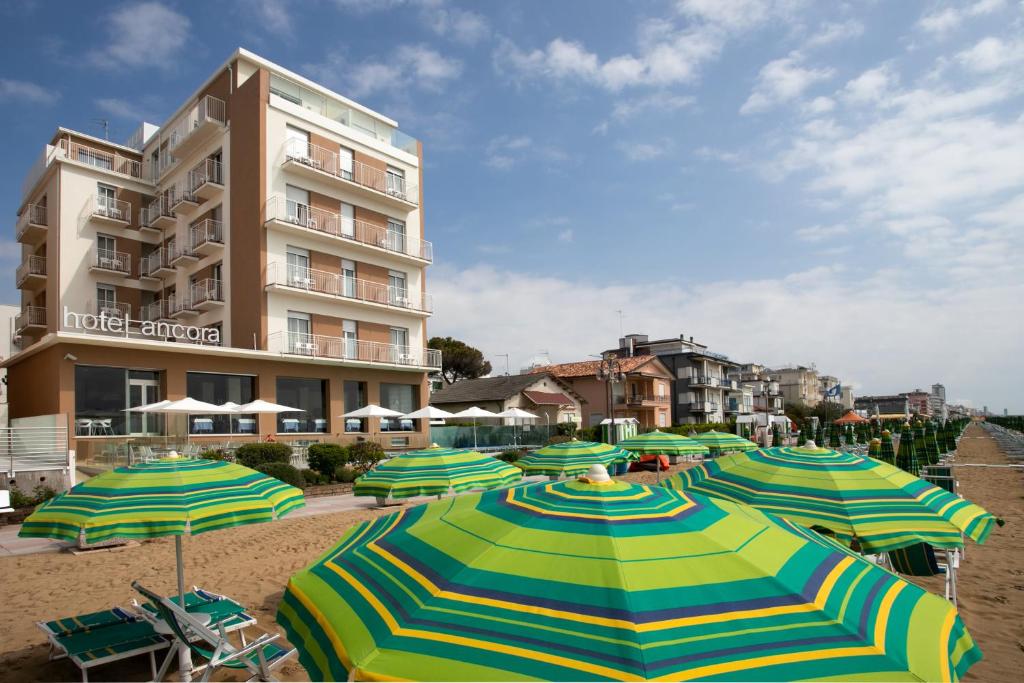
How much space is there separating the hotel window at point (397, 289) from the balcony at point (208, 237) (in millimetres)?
8147

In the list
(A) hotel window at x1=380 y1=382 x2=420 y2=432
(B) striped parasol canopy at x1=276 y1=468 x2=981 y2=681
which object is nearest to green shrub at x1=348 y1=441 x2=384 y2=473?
(A) hotel window at x1=380 y1=382 x2=420 y2=432

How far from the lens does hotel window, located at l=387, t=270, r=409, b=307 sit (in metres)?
32.1

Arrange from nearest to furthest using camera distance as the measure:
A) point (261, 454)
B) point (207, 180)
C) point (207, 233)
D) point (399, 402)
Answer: point (261, 454), point (207, 180), point (207, 233), point (399, 402)

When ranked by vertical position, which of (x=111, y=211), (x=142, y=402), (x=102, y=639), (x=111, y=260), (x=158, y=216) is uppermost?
(x=111, y=211)

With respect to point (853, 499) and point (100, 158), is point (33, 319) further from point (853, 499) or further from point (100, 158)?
point (853, 499)

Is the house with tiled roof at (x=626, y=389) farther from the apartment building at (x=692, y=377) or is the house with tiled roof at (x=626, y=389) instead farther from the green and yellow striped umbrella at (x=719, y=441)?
the green and yellow striped umbrella at (x=719, y=441)

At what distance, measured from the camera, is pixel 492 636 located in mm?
1986

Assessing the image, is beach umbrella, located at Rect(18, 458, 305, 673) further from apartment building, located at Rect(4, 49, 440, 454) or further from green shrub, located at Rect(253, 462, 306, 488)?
apartment building, located at Rect(4, 49, 440, 454)

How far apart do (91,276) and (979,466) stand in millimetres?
40226

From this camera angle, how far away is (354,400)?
99.6 ft

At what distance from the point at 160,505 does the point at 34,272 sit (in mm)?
34412

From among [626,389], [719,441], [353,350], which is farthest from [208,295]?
[626,389]

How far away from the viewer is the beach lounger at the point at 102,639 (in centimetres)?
513

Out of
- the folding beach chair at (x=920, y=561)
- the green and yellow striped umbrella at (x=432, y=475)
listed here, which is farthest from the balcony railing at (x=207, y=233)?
the folding beach chair at (x=920, y=561)
